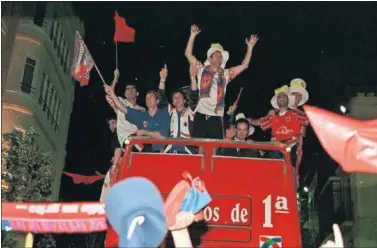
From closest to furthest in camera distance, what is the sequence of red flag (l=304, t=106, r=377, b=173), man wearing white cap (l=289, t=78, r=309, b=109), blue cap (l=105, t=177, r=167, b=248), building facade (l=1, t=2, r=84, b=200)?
1. blue cap (l=105, t=177, r=167, b=248)
2. red flag (l=304, t=106, r=377, b=173)
3. man wearing white cap (l=289, t=78, r=309, b=109)
4. building facade (l=1, t=2, r=84, b=200)

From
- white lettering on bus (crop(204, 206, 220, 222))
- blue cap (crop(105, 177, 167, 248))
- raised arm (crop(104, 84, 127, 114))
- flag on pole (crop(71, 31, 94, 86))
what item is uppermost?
flag on pole (crop(71, 31, 94, 86))

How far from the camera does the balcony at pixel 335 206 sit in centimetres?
2541

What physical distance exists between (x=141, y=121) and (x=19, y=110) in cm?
1074

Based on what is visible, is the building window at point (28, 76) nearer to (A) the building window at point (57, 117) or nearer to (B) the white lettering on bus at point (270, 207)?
(A) the building window at point (57, 117)

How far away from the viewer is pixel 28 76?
61.5 ft

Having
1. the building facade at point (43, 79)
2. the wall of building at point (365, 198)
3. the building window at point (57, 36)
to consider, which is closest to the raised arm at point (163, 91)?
the building facade at point (43, 79)

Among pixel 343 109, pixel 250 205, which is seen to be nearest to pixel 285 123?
pixel 250 205

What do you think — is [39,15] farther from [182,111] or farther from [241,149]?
[241,149]

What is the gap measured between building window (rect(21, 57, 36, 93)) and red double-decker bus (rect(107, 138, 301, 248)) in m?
12.5

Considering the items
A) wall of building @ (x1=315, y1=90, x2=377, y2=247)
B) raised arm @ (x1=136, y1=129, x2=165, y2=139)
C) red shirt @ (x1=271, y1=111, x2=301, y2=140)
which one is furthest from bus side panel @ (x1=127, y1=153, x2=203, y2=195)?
wall of building @ (x1=315, y1=90, x2=377, y2=247)

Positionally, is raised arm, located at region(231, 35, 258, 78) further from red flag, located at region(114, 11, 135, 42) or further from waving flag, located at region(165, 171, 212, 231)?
waving flag, located at region(165, 171, 212, 231)

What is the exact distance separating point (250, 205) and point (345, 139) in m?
2.36

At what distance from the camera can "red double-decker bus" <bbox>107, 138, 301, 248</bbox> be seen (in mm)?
6234

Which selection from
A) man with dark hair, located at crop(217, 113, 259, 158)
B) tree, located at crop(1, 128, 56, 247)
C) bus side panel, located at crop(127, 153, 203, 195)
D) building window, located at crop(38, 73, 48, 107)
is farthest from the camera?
building window, located at crop(38, 73, 48, 107)
